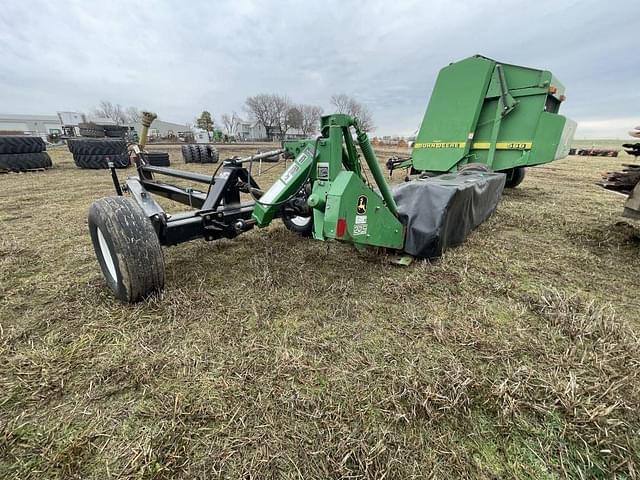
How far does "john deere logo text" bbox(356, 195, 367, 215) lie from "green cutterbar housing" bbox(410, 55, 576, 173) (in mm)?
3950

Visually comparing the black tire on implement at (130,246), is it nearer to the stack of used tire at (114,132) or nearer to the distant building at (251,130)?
the stack of used tire at (114,132)

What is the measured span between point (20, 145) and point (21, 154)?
28 centimetres

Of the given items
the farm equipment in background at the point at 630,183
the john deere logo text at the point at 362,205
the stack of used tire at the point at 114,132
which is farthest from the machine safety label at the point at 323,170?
the stack of used tire at the point at 114,132

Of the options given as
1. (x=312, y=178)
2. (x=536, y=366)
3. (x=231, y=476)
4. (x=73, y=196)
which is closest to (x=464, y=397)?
(x=536, y=366)

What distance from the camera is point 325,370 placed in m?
1.55

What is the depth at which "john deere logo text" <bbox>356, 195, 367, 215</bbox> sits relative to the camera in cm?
217

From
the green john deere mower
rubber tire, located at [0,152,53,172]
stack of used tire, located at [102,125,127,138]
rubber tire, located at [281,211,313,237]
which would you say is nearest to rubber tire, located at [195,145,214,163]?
rubber tire, located at [0,152,53,172]

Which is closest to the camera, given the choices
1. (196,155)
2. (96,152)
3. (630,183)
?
(630,183)

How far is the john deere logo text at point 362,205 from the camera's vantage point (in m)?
2.17

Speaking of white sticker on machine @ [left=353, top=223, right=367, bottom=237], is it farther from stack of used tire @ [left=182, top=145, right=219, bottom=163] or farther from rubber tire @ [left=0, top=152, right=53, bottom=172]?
stack of used tire @ [left=182, top=145, right=219, bottom=163]

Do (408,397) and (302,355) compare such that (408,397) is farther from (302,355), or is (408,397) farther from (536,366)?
(536,366)

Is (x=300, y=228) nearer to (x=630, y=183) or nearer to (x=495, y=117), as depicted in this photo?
(x=630, y=183)

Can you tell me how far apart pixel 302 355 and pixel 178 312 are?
37.4 inches

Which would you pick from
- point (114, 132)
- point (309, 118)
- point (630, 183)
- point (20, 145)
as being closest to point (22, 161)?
point (20, 145)
